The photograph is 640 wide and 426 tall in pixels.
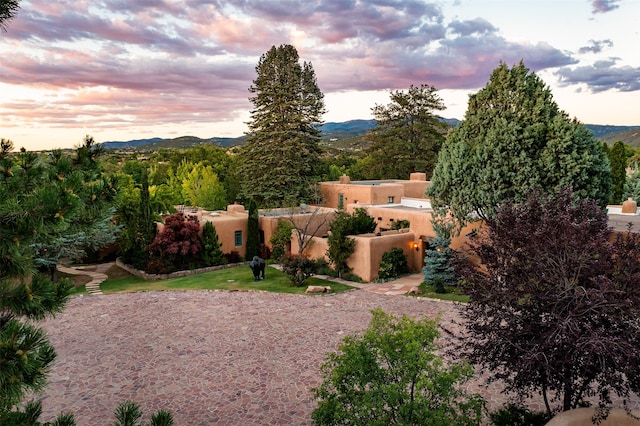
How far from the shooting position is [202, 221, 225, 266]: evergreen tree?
82.7 feet

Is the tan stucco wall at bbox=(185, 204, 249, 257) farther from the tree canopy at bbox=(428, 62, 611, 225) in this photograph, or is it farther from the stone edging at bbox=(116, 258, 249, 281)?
the tree canopy at bbox=(428, 62, 611, 225)

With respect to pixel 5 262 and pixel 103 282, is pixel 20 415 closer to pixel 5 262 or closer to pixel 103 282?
pixel 5 262

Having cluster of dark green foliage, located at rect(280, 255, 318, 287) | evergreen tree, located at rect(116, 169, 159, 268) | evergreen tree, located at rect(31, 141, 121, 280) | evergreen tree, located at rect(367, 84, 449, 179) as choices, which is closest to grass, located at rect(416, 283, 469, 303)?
cluster of dark green foliage, located at rect(280, 255, 318, 287)

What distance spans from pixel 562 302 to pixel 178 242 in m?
21.1

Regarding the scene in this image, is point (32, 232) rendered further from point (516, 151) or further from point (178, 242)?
point (178, 242)

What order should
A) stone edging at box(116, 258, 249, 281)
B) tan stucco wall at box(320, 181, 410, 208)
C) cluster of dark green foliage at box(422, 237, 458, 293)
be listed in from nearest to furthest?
cluster of dark green foliage at box(422, 237, 458, 293) → stone edging at box(116, 258, 249, 281) → tan stucco wall at box(320, 181, 410, 208)

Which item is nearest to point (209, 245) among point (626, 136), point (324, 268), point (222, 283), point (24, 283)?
point (222, 283)

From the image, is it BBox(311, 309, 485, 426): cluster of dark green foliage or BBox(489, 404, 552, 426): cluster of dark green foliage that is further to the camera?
BBox(489, 404, 552, 426): cluster of dark green foliage

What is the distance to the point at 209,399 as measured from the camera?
970cm

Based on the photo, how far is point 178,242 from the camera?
24.1 m

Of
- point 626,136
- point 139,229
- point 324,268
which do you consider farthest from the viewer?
point 626,136

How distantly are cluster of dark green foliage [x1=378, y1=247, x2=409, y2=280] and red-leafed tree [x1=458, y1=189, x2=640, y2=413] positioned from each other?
13.6m

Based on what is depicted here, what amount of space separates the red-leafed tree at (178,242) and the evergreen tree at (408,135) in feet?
89.4

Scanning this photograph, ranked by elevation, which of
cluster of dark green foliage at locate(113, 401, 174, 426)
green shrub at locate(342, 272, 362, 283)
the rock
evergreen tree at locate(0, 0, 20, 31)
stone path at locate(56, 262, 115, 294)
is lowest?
stone path at locate(56, 262, 115, 294)
